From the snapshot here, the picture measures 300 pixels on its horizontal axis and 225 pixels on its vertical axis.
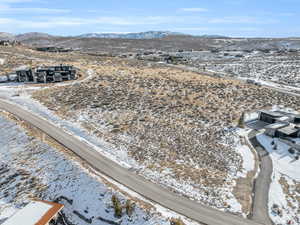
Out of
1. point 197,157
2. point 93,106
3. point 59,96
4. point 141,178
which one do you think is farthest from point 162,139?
point 59,96

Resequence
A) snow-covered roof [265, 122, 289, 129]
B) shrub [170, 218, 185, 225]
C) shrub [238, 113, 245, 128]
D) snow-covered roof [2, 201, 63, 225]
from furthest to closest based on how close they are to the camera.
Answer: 1. shrub [238, 113, 245, 128]
2. snow-covered roof [265, 122, 289, 129]
3. shrub [170, 218, 185, 225]
4. snow-covered roof [2, 201, 63, 225]

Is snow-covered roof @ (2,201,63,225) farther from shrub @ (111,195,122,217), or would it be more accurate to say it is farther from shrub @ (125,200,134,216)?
shrub @ (125,200,134,216)

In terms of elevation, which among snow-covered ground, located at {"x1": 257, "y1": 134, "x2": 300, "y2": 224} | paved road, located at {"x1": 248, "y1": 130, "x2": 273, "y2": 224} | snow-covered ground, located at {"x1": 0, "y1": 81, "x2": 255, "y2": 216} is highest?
snow-covered ground, located at {"x1": 0, "y1": 81, "x2": 255, "y2": 216}

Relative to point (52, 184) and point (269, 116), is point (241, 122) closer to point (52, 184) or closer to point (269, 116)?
point (269, 116)

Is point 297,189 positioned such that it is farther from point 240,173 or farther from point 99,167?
point 99,167

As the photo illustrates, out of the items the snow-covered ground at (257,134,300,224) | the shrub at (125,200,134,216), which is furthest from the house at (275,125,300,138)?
the shrub at (125,200,134,216)

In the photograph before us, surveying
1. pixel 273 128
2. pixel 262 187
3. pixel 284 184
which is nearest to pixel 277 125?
pixel 273 128

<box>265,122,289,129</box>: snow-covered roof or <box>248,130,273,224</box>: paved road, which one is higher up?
<box>265,122,289,129</box>: snow-covered roof

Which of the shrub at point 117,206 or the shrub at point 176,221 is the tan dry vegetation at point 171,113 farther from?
the shrub at point 117,206
